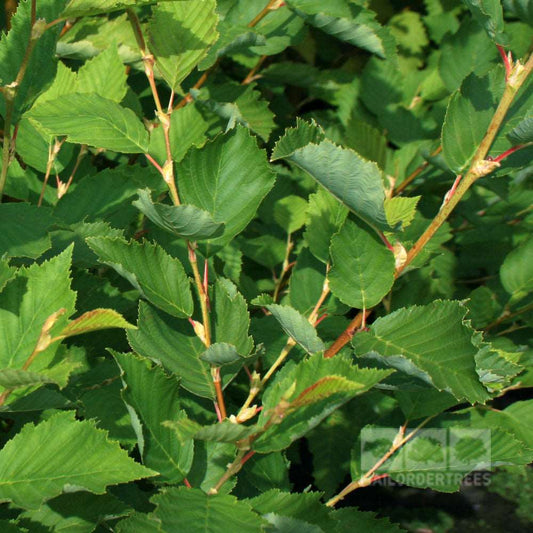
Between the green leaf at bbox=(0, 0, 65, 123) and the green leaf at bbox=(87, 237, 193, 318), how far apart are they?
0.83 ft

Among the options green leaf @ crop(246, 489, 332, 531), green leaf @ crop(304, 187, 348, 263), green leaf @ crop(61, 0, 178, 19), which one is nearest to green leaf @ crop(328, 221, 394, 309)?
green leaf @ crop(304, 187, 348, 263)

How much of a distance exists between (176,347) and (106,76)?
441mm

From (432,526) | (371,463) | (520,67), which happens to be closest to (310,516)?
(371,463)

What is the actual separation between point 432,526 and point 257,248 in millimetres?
1129

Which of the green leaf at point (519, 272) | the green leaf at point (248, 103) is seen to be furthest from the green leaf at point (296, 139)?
the green leaf at point (519, 272)

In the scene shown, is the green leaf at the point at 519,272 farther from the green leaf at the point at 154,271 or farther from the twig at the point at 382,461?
the green leaf at the point at 154,271

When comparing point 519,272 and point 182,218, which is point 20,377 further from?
point 519,272

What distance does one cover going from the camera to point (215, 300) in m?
0.89

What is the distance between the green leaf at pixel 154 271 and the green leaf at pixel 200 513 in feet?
0.69

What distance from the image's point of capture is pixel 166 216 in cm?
76

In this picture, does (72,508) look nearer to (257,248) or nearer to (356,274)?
(356,274)

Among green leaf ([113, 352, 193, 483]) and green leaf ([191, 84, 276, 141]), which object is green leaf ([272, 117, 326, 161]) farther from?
green leaf ([191, 84, 276, 141])

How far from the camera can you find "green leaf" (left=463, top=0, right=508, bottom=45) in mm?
803

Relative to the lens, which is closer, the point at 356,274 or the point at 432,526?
the point at 356,274
